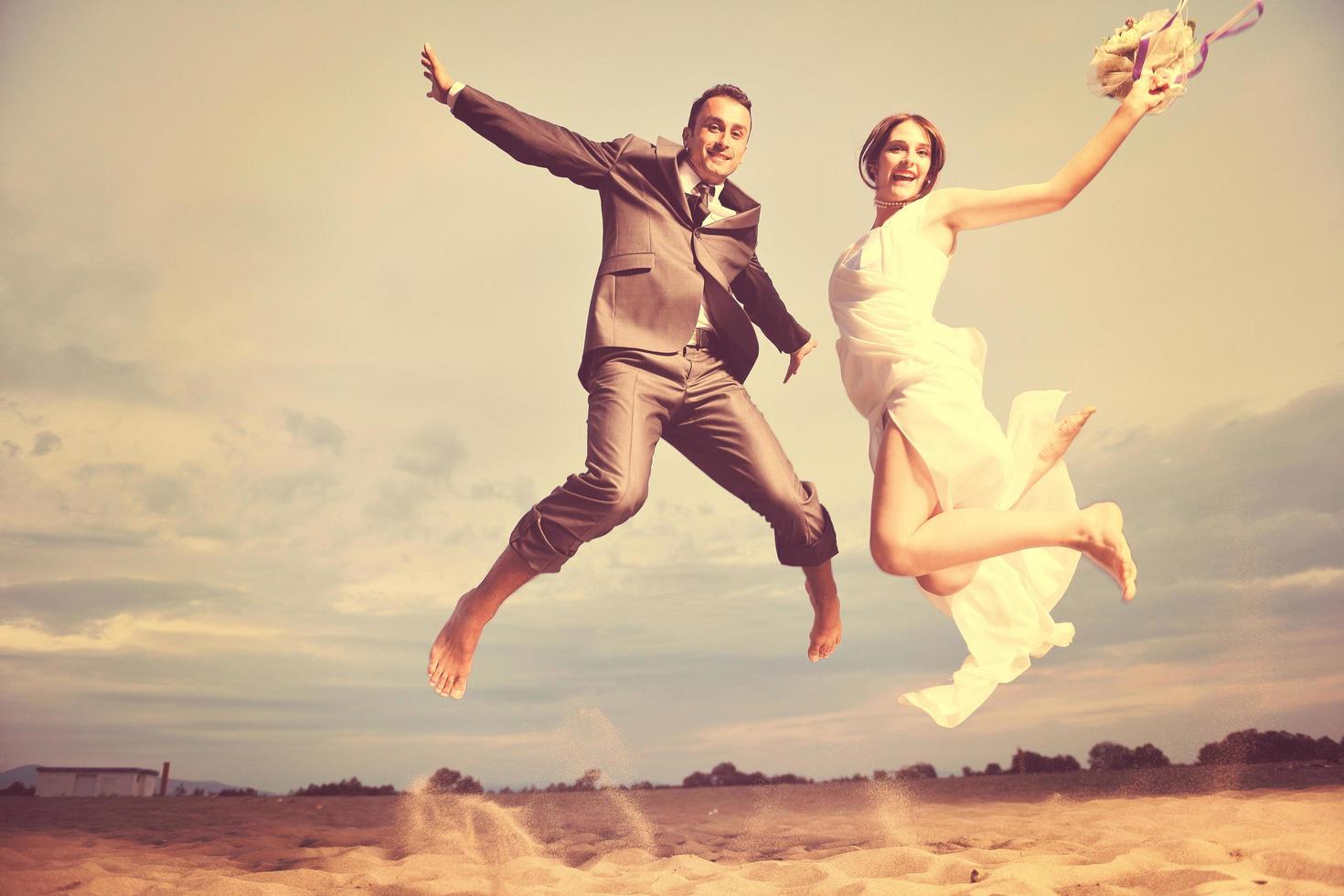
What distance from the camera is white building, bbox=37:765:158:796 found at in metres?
6.62

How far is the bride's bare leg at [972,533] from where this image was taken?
3.04 meters

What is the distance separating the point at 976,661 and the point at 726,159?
188 centimetres

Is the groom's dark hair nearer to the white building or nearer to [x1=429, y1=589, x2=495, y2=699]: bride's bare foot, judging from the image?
[x1=429, y1=589, x2=495, y2=699]: bride's bare foot

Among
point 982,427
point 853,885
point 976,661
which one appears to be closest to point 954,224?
point 982,427

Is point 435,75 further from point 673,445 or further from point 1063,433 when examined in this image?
point 1063,433

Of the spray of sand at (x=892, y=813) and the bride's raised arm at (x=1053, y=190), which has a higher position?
the bride's raised arm at (x=1053, y=190)

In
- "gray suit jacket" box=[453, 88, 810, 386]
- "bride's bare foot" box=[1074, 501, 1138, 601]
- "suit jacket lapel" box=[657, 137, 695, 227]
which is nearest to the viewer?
"bride's bare foot" box=[1074, 501, 1138, 601]

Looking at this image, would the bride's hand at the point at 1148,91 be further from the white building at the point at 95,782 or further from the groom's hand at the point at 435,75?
the white building at the point at 95,782

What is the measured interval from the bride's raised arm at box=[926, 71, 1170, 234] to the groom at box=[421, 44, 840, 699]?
0.75 metres

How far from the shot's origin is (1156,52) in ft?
10.8

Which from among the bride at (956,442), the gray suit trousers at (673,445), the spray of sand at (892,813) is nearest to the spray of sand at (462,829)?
the gray suit trousers at (673,445)

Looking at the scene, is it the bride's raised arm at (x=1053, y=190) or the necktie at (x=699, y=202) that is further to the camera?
the necktie at (x=699, y=202)

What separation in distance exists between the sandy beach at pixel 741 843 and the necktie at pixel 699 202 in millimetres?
2202

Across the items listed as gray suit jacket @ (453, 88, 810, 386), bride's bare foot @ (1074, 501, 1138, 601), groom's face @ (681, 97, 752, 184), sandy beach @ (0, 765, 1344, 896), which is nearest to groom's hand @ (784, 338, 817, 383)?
gray suit jacket @ (453, 88, 810, 386)
